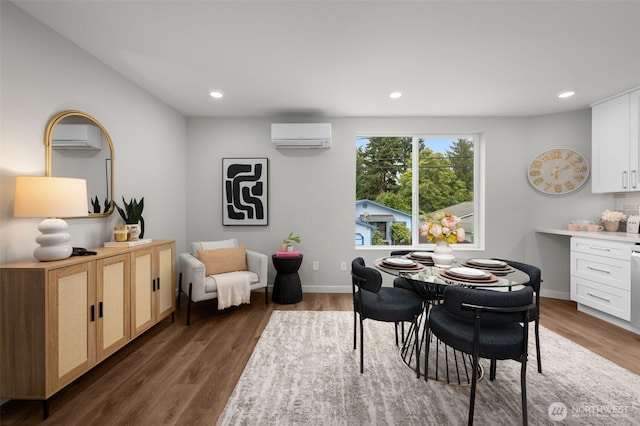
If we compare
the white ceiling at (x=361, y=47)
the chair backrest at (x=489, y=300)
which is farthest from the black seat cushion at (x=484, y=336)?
the white ceiling at (x=361, y=47)

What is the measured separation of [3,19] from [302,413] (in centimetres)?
308

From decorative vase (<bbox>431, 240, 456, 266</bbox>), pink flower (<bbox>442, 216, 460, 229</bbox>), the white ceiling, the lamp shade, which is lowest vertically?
decorative vase (<bbox>431, 240, 456, 266</bbox>)

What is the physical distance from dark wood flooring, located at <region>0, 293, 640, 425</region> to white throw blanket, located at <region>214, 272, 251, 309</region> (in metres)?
0.19

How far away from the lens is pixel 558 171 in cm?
380

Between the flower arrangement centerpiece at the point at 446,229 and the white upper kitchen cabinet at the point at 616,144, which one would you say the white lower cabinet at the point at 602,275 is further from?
the flower arrangement centerpiece at the point at 446,229

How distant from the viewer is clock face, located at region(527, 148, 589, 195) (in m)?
3.71

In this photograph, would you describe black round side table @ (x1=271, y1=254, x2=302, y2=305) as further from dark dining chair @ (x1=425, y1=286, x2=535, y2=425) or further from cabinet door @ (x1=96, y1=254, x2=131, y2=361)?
dark dining chair @ (x1=425, y1=286, x2=535, y2=425)

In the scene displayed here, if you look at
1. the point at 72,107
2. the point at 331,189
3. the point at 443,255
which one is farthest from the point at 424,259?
the point at 72,107

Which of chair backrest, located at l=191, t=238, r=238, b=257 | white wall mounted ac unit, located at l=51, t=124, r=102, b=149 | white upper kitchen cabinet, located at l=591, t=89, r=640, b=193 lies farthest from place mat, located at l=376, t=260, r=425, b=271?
white upper kitchen cabinet, located at l=591, t=89, r=640, b=193

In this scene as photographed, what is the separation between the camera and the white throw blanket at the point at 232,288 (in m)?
3.04

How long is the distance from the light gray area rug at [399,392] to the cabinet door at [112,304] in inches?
41.2

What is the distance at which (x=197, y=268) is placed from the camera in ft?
9.66

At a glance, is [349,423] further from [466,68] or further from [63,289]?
[466,68]

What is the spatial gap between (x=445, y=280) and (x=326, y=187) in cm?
250
